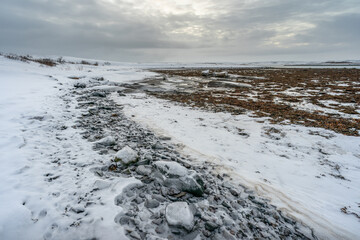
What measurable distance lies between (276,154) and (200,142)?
235cm

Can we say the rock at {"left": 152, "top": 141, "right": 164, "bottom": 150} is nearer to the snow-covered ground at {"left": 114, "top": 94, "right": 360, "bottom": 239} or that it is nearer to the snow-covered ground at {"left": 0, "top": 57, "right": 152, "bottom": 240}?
the snow-covered ground at {"left": 114, "top": 94, "right": 360, "bottom": 239}

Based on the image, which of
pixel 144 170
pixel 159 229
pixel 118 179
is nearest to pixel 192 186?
pixel 159 229

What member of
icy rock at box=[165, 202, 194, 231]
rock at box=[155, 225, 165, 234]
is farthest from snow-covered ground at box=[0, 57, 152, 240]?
icy rock at box=[165, 202, 194, 231]

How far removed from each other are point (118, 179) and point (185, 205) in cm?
154

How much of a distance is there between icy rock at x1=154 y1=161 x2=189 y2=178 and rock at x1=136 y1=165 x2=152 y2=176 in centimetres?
20

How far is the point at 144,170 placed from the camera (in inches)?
156

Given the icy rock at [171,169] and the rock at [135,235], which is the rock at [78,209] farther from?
the icy rock at [171,169]

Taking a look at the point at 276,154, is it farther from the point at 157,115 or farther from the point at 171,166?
the point at 157,115

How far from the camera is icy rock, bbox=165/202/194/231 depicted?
2.63 meters

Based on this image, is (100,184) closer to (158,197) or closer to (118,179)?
(118,179)

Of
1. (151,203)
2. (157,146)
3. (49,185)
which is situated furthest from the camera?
(157,146)

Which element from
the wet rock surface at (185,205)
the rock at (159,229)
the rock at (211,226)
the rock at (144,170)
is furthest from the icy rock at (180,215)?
the rock at (144,170)

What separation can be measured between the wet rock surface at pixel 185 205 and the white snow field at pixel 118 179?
0.25m

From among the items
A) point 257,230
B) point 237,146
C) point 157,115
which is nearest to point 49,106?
point 157,115
